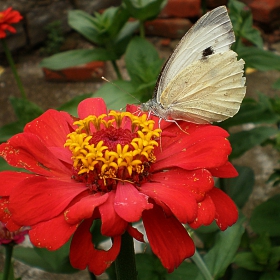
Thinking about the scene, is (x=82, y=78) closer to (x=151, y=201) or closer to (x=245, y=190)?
(x=245, y=190)

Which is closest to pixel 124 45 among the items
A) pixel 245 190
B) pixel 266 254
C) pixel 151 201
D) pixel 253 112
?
pixel 253 112

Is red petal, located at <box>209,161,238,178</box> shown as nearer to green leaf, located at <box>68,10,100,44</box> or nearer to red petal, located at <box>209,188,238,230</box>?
red petal, located at <box>209,188,238,230</box>

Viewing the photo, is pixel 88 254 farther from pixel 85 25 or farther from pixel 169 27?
pixel 169 27

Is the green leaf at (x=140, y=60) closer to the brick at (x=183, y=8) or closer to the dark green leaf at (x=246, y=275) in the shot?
the dark green leaf at (x=246, y=275)

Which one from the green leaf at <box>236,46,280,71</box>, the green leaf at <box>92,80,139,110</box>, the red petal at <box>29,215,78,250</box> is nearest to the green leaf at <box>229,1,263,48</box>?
the green leaf at <box>236,46,280,71</box>

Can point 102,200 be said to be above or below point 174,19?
above

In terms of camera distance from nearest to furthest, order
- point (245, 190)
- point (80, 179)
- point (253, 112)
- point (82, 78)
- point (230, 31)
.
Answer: point (80, 179) → point (230, 31) → point (253, 112) → point (245, 190) → point (82, 78)
